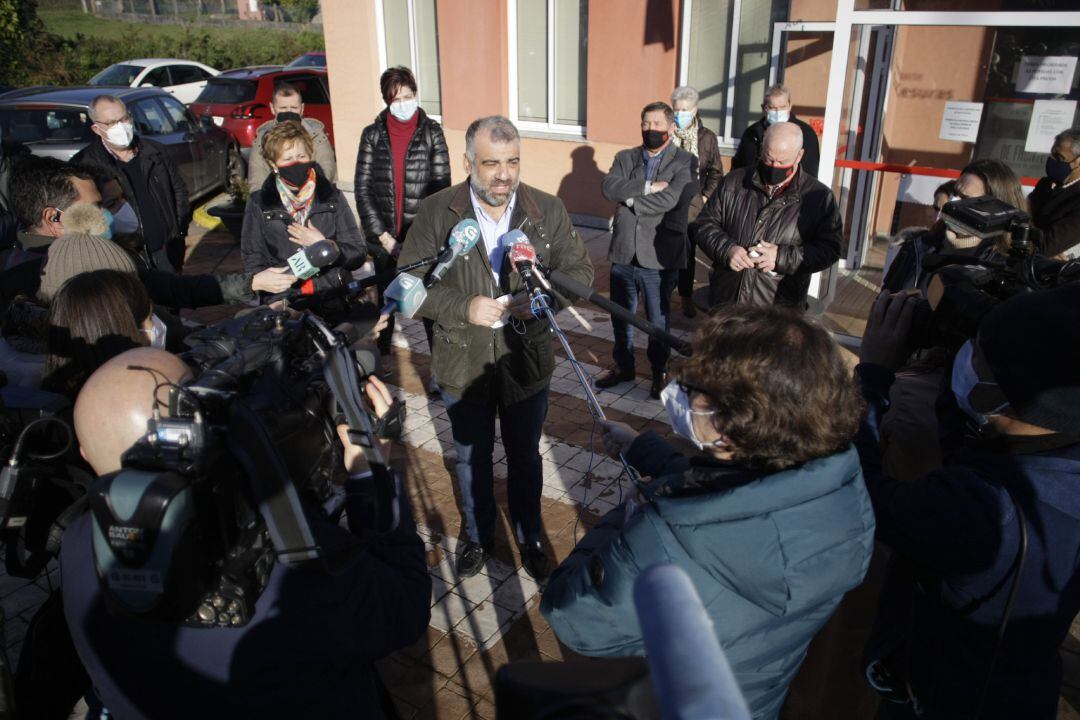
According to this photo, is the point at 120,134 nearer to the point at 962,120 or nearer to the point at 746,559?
the point at 746,559

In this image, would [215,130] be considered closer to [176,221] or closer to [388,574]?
[176,221]

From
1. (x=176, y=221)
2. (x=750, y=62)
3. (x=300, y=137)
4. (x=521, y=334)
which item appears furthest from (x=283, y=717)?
(x=750, y=62)

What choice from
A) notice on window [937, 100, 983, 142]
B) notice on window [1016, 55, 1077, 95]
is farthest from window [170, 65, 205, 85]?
notice on window [1016, 55, 1077, 95]

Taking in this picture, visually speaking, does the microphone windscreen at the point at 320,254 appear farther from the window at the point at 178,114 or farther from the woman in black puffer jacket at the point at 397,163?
the window at the point at 178,114

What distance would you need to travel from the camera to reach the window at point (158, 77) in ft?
58.8

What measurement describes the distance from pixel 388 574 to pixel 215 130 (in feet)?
41.2

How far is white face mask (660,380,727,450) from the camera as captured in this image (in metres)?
1.75

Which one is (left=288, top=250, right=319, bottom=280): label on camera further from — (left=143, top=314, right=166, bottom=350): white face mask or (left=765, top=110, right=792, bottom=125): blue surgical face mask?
(left=765, top=110, right=792, bottom=125): blue surgical face mask

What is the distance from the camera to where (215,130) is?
12.4 m

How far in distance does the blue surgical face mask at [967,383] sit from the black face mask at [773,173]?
7.67ft

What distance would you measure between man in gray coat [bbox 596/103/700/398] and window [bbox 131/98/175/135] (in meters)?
8.43

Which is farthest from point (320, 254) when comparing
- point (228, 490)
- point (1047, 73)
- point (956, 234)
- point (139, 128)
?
point (139, 128)

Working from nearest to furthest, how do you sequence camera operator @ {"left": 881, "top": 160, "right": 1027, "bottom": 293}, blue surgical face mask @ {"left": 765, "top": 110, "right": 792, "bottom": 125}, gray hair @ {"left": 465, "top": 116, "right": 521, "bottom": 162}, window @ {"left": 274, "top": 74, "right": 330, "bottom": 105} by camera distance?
gray hair @ {"left": 465, "top": 116, "right": 521, "bottom": 162}, camera operator @ {"left": 881, "top": 160, "right": 1027, "bottom": 293}, blue surgical face mask @ {"left": 765, "top": 110, "right": 792, "bottom": 125}, window @ {"left": 274, "top": 74, "right": 330, "bottom": 105}

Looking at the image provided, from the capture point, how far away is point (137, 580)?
1.30m
